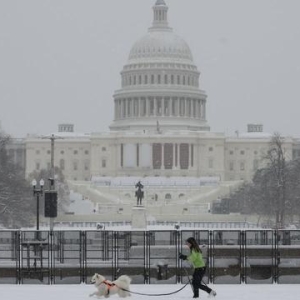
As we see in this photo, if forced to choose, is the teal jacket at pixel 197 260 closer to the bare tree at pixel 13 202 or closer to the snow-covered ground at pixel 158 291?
the snow-covered ground at pixel 158 291

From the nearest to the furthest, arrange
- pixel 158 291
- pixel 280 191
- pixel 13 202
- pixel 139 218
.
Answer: pixel 158 291, pixel 139 218, pixel 13 202, pixel 280 191

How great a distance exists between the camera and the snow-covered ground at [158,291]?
33.5 metres

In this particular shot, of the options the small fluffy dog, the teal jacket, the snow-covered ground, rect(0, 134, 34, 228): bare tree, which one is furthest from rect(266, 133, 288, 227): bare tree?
the small fluffy dog

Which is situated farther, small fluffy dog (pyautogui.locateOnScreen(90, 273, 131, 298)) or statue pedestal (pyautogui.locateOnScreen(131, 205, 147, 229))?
statue pedestal (pyautogui.locateOnScreen(131, 205, 147, 229))

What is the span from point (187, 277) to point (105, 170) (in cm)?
15619

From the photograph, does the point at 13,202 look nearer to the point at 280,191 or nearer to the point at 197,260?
the point at 280,191

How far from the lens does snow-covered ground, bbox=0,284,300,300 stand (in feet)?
110

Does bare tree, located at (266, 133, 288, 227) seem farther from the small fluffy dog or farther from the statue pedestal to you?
the small fluffy dog

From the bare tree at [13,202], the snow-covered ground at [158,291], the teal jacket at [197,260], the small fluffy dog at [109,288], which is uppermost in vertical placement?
the bare tree at [13,202]

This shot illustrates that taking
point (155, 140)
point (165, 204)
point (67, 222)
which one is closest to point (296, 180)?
point (67, 222)

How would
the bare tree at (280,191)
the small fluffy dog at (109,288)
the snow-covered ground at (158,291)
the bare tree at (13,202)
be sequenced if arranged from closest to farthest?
1. the small fluffy dog at (109,288)
2. the snow-covered ground at (158,291)
3. the bare tree at (13,202)
4. the bare tree at (280,191)

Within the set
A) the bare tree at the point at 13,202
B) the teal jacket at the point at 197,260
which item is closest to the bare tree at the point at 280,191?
the bare tree at the point at 13,202

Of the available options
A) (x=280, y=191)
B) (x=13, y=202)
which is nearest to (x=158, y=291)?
(x=13, y=202)

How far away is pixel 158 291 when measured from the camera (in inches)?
1394
